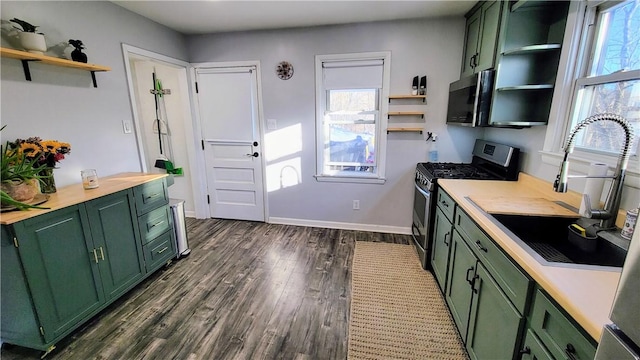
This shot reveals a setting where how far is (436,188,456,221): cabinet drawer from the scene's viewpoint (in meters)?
1.93

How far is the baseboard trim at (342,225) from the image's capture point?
11.1ft

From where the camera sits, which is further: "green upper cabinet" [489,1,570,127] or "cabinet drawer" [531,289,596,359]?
"green upper cabinet" [489,1,570,127]

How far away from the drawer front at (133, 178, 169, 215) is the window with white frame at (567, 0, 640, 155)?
329cm

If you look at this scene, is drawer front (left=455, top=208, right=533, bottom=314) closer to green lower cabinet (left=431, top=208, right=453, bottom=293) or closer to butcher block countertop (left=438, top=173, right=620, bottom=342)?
butcher block countertop (left=438, top=173, right=620, bottom=342)

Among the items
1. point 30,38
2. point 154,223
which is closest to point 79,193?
point 154,223

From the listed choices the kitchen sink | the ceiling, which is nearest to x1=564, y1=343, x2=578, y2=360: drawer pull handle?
the kitchen sink

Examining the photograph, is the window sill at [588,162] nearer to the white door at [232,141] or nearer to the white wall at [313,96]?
the white wall at [313,96]

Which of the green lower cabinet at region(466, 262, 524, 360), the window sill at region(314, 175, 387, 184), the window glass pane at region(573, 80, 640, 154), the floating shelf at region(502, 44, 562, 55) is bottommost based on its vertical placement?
the green lower cabinet at region(466, 262, 524, 360)

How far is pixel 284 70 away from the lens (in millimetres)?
3209

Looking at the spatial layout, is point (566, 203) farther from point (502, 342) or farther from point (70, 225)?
point (70, 225)

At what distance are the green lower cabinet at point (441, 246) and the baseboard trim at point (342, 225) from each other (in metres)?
0.94

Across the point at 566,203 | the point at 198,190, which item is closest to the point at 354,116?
the point at 566,203

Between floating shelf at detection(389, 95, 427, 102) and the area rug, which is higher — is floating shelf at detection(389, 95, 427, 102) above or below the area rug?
above

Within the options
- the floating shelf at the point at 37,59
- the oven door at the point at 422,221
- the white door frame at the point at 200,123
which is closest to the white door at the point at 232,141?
the white door frame at the point at 200,123
